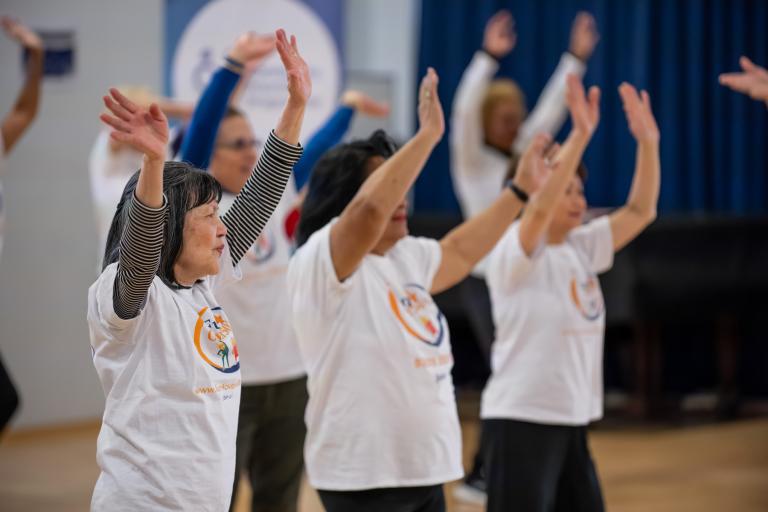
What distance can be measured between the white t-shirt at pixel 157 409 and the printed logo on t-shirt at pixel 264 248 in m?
1.07

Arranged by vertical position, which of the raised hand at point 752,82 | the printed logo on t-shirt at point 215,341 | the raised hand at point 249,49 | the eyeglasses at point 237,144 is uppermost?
the raised hand at point 249,49

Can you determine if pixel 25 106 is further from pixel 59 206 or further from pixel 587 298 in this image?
pixel 587 298

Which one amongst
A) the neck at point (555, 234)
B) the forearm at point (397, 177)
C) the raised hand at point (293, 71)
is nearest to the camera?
the raised hand at point (293, 71)

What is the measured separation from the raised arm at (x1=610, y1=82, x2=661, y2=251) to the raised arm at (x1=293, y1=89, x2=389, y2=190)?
91 cm

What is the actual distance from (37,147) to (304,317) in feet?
12.5

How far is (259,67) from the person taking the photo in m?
3.90

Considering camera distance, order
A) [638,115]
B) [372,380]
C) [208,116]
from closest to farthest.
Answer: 1. [372,380]
2. [208,116]
3. [638,115]

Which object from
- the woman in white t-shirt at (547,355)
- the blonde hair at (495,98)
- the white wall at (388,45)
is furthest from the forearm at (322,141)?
the white wall at (388,45)

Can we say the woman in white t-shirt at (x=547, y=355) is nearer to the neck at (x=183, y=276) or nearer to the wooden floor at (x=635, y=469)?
the neck at (x=183, y=276)

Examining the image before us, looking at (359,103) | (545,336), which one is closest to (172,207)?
(545,336)

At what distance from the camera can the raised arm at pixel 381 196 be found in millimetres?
2297

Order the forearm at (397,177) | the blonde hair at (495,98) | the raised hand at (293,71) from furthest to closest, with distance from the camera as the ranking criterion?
the blonde hair at (495,98), the forearm at (397,177), the raised hand at (293,71)

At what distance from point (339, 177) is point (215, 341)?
2.32ft

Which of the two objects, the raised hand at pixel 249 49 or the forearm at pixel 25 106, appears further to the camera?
the forearm at pixel 25 106
